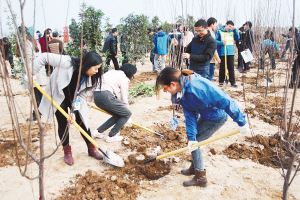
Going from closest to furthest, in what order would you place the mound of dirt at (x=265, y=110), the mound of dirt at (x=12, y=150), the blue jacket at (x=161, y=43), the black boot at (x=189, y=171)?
the black boot at (x=189, y=171) < the mound of dirt at (x=12, y=150) < the mound of dirt at (x=265, y=110) < the blue jacket at (x=161, y=43)

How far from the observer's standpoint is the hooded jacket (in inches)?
134

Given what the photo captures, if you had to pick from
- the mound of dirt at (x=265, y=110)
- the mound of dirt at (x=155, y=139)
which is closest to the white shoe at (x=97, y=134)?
the mound of dirt at (x=155, y=139)

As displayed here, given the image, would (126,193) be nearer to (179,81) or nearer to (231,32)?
(179,81)

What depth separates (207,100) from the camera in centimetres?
193

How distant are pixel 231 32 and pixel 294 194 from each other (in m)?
4.35

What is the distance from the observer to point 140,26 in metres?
7.88

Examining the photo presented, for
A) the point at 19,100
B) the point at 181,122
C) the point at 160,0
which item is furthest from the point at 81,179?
the point at 19,100

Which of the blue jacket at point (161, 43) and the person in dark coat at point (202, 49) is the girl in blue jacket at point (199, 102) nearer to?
the person in dark coat at point (202, 49)

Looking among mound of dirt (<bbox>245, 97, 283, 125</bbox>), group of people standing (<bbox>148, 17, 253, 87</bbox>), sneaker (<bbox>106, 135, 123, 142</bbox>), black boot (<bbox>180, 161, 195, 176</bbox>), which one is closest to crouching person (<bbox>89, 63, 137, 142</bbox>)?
sneaker (<bbox>106, 135, 123, 142</bbox>)

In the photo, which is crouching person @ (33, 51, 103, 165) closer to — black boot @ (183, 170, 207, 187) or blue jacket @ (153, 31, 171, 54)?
black boot @ (183, 170, 207, 187)

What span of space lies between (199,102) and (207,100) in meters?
0.09

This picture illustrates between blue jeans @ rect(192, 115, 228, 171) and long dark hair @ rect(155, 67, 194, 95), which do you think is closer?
long dark hair @ rect(155, 67, 194, 95)

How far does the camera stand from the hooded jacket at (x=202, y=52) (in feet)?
11.2

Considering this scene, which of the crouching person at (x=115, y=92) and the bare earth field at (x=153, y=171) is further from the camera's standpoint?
the crouching person at (x=115, y=92)
